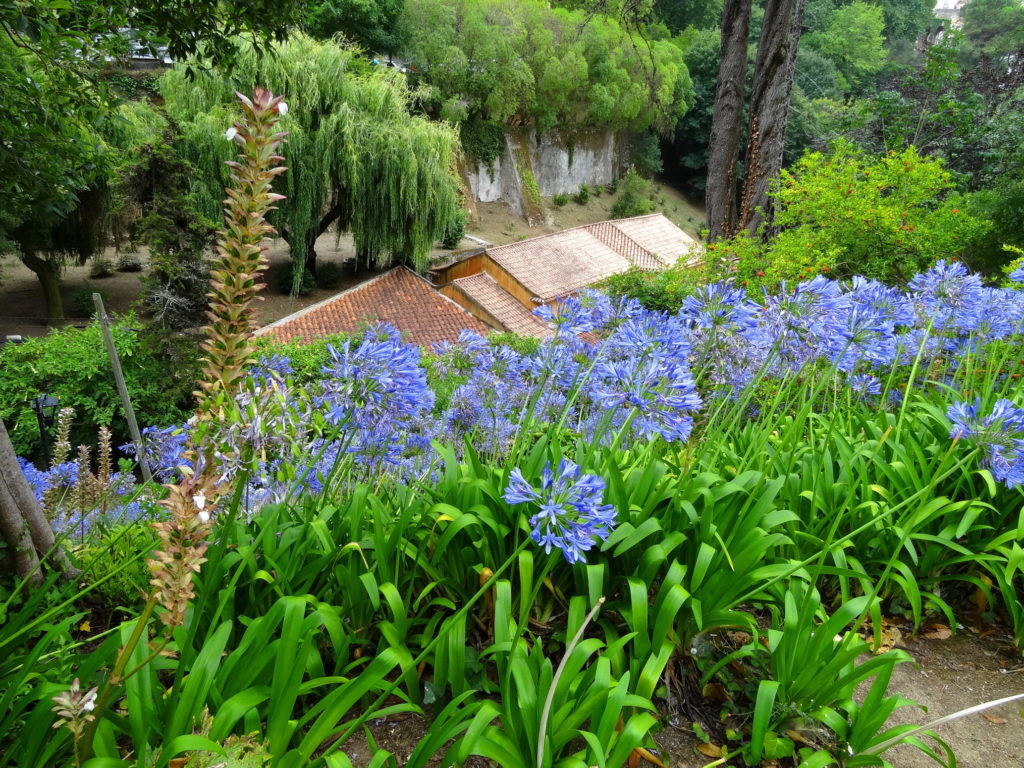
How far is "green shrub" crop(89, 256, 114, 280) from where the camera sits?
22734 mm

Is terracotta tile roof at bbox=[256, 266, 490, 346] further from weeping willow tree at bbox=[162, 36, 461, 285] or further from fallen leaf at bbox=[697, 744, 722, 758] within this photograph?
fallen leaf at bbox=[697, 744, 722, 758]

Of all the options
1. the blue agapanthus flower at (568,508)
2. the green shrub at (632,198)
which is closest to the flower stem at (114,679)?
the blue agapanthus flower at (568,508)

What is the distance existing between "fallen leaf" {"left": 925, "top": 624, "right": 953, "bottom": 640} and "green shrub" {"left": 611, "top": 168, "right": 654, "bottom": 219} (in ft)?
134

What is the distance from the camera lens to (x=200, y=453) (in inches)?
41.5

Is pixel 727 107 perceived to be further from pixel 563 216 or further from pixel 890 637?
pixel 563 216

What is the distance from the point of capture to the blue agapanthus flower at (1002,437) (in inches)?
80.7

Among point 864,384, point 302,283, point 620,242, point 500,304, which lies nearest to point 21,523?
point 864,384

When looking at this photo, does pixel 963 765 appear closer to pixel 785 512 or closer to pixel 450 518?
pixel 785 512

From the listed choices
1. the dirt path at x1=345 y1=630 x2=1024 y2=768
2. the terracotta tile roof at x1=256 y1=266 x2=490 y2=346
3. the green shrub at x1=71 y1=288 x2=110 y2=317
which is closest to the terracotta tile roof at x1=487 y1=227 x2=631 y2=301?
the terracotta tile roof at x1=256 y1=266 x2=490 y2=346

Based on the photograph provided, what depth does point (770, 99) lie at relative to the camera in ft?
33.5

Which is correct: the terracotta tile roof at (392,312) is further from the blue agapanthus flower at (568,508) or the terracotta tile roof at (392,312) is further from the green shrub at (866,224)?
the blue agapanthus flower at (568,508)

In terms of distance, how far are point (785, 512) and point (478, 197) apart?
120 feet

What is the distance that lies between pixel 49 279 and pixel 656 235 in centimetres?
2516

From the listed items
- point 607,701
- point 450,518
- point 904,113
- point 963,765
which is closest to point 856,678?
point 963,765
